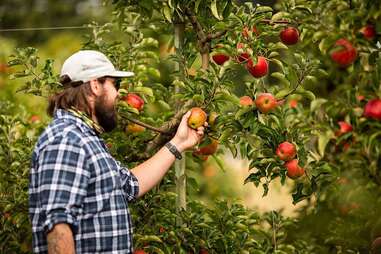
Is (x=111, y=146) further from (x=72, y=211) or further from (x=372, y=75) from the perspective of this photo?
(x=372, y=75)

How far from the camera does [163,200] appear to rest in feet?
10.0

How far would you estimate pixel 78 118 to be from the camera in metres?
2.33

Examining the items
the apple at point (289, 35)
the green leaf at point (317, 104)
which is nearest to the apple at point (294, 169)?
the apple at point (289, 35)

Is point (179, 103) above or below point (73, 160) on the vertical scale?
above

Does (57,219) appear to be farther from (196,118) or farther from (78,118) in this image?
(196,118)

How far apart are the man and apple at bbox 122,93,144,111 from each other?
413 mm

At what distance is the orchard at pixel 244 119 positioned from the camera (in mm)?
2021

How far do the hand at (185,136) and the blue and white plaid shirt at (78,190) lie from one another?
1.05 feet

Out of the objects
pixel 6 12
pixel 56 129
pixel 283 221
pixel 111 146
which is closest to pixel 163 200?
pixel 111 146

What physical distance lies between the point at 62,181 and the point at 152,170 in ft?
1.59

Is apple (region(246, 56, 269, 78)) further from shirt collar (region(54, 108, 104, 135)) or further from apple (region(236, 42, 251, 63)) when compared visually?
shirt collar (region(54, 108, 104, 135))

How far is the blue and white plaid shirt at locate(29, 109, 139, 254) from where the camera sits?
216 cm

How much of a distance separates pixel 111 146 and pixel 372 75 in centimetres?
131

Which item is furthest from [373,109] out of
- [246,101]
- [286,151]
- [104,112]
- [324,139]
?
[104,112]
